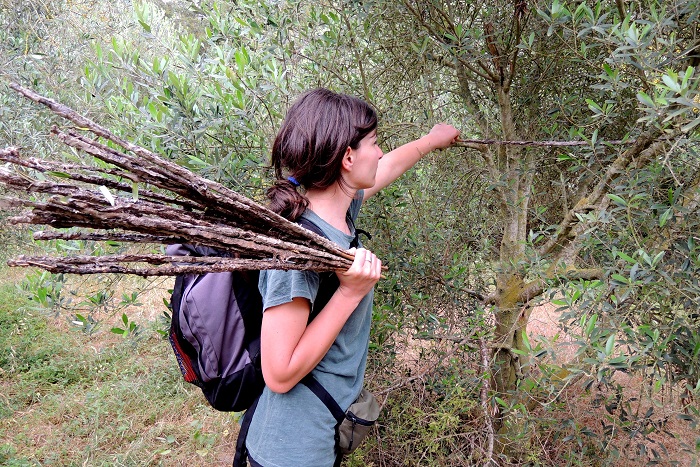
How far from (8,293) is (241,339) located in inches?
276

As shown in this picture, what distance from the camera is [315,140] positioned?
5.35 ft

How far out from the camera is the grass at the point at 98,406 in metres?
4.05

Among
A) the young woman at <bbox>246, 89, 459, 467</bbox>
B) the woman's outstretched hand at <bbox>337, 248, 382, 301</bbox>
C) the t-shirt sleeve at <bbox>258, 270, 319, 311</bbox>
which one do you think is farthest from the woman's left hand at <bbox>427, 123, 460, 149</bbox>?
the t-shirt sleeve at <bbox>258, 270, 319, 311</bbox>

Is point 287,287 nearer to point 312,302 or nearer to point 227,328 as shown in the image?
point 312,302

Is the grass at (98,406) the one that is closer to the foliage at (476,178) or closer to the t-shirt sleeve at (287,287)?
the foliage at (476,178)

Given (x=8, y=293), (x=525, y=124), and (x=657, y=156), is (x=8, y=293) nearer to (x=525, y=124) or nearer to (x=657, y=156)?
(x=525, y=124)

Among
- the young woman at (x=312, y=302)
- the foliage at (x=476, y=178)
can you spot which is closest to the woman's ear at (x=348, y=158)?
the young woman at (x=312, y=302)

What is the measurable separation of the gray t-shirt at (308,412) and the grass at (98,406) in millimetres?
2048

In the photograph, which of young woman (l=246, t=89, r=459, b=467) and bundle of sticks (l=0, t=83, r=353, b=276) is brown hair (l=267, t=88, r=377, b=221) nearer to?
young woman (l=246, t=89, r=459, b=467)

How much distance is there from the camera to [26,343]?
5820mm

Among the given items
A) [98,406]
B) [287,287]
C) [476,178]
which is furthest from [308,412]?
[98,406]

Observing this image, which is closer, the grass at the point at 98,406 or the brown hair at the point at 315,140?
the brown hair at the point at 315,140

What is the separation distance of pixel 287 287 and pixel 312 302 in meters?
0.10

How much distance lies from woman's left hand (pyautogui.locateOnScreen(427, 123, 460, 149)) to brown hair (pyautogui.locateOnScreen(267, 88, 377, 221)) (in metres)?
0.81
